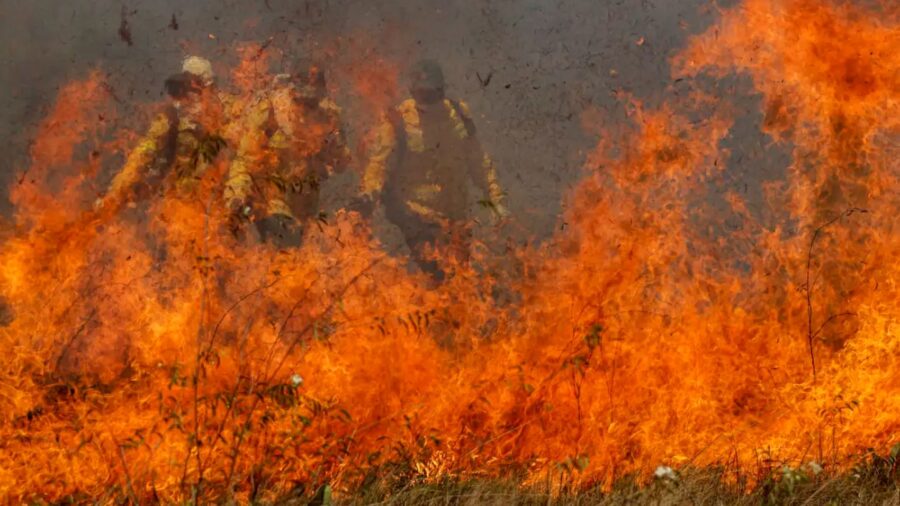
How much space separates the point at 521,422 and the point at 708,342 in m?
1.38

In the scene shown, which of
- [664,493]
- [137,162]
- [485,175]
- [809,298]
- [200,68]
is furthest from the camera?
[200,68]

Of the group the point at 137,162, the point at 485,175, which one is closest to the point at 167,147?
the point at 137,162

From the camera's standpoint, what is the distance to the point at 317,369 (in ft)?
19.6

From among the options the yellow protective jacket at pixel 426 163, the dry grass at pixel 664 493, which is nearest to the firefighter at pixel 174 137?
the yellow protective jacket at pixel 426 163

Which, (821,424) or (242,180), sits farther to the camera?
(242,180)

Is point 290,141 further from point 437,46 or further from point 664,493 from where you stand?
point 664,493

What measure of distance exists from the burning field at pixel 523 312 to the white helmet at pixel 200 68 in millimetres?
160

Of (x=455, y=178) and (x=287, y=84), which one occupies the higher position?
(x=287, y=84)

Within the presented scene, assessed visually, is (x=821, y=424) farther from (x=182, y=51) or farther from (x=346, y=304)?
(x=182, y=51)

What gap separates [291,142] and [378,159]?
67cm

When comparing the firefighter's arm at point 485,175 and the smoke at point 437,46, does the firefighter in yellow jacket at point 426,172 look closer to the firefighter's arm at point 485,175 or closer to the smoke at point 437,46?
the firefighter's arm at point 485,175

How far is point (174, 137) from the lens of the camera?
25.4ft

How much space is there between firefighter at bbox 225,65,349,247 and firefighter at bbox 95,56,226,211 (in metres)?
0.32

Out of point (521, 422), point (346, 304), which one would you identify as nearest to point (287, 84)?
point (346, 304)
